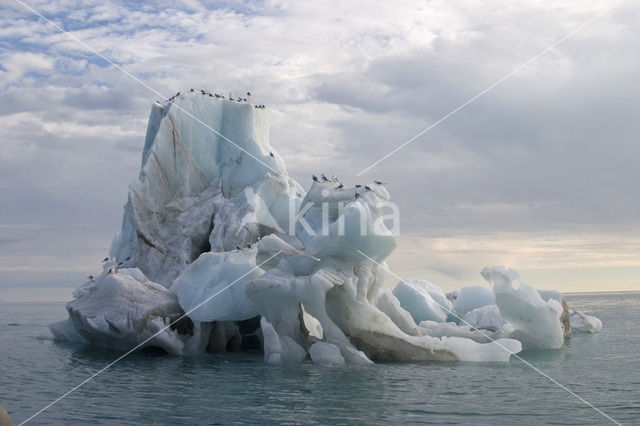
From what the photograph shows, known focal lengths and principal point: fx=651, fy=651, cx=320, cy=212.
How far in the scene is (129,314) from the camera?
58.3 feet

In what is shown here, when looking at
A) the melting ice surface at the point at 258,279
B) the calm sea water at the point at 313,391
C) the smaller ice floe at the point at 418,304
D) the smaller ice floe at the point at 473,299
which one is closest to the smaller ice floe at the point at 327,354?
the melting ice surface at the point at 258,279

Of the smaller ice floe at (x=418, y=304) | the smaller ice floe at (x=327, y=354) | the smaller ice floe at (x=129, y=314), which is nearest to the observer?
the smaller ice floe at (x=327, y=354)

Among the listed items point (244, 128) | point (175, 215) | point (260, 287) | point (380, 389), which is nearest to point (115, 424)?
point (380, 389)

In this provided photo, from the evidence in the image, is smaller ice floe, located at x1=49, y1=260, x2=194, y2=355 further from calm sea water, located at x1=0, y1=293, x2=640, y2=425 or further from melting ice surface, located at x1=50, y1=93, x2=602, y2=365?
calm sea water, located at x1=0, y1=293, x2=640, y2=425

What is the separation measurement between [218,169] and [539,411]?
1719 centimetres

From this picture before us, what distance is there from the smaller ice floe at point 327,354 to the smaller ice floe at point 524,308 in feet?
18.6

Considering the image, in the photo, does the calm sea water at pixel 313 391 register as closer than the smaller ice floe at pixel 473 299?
Yes

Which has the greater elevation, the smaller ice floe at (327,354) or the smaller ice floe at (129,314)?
the smaller ice floe at (129,314)

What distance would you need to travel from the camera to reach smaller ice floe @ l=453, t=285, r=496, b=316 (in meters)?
25.1

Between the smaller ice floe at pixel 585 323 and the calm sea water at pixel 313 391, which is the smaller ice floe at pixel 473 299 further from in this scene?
the calm sea water at pixel 313 391

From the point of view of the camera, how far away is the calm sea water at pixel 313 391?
10.6 m

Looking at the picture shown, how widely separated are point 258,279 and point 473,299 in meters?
12.1

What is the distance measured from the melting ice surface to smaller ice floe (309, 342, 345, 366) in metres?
0.03

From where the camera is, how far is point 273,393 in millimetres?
12242
